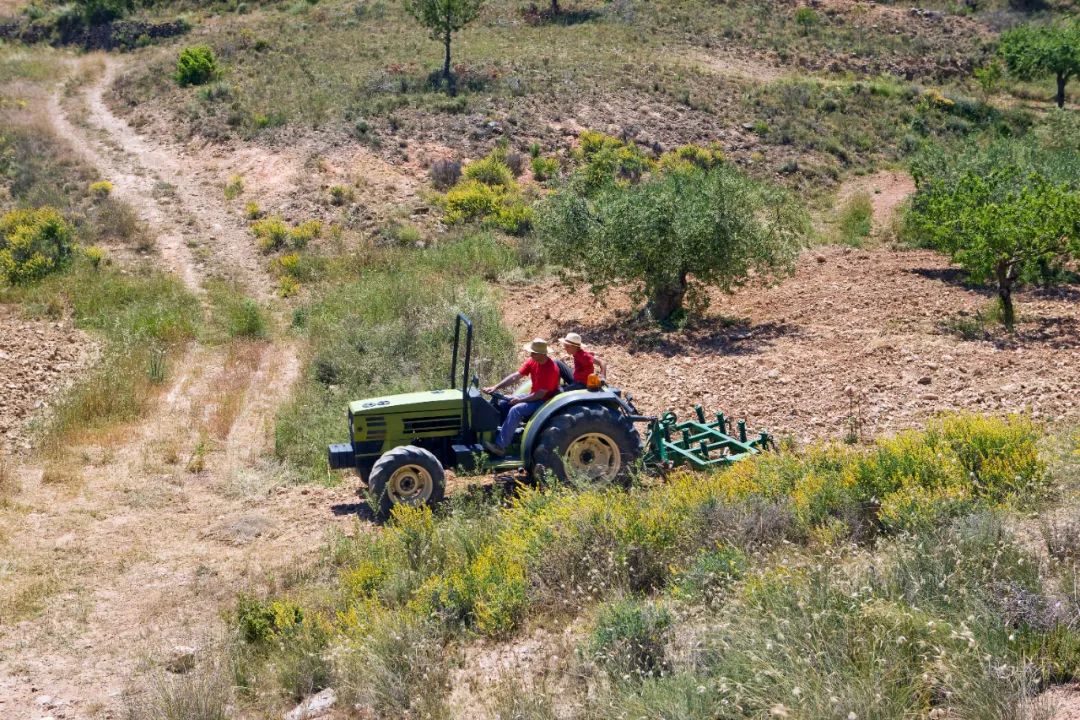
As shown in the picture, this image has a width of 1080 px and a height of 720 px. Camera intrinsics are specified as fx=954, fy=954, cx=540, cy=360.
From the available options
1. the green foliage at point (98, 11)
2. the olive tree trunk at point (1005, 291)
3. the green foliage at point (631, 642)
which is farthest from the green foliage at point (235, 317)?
the green foliage at point (98, 11)

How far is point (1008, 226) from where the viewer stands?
13.5 meters

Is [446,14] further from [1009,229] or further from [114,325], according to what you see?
[1009,229]

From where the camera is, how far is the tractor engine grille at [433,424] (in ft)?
29.1

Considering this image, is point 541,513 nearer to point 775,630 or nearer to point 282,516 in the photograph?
point 775,630

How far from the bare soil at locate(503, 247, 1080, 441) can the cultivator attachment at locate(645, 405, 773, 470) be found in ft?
2.70

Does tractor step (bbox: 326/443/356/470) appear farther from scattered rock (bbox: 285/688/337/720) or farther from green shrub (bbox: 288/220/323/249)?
green shrub (bbox: 288/220/323/249)

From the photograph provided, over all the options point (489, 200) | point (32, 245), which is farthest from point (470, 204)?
point (32, 245)

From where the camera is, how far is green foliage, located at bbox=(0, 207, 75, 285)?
18.3 m

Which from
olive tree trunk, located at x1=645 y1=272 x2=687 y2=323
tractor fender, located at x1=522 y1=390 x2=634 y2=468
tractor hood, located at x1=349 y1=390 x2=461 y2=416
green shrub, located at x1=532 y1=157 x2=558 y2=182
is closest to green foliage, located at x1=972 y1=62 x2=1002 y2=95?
green shrub, located at x1=532 y1=157 x2=558 y2=182

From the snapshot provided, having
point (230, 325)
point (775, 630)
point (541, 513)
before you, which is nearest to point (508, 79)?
point (230, 325)

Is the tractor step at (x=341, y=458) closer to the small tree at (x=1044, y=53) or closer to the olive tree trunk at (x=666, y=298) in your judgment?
the olive tree trunk at (x=666, y=298)

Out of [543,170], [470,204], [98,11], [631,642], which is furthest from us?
[98,11]

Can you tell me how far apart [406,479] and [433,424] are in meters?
0.63

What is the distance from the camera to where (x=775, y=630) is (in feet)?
16.1
